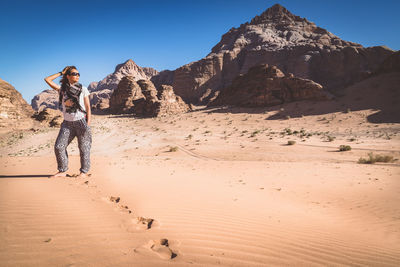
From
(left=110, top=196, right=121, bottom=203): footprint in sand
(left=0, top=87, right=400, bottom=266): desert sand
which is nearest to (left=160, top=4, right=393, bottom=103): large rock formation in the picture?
(left=0, top=87, right=400, bottom=266): desert sand

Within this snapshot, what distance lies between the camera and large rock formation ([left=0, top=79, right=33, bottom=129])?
14.8 m

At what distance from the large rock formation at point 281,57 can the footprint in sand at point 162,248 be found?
54.1 metres

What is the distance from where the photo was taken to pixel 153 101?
124ft

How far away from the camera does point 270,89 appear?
32.8 meters

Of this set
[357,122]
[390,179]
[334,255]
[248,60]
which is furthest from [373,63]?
[334,255]

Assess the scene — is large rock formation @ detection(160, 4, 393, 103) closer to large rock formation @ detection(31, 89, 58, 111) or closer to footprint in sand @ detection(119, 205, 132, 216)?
footprint in sand @ detection(119, 205, 132, 216)

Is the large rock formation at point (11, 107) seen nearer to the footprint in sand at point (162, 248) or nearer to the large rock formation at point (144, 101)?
Answer: the footprint in sand at point (162, 248)

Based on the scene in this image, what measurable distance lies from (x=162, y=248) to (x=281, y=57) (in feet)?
219

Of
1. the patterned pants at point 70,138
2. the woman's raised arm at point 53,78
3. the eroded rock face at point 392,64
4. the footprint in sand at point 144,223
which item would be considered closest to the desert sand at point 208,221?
the footprint in sand at point 144,223

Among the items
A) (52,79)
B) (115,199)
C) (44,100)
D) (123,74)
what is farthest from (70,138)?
(44,100)

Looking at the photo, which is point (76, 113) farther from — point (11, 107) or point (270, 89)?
point (270, 89)

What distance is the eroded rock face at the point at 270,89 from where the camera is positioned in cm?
3003

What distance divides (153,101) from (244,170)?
33.1m

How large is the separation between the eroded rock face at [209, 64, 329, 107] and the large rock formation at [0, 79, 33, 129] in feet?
95.2
